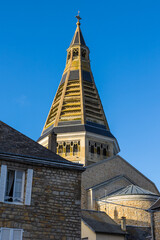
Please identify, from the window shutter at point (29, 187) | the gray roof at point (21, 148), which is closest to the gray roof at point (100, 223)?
the gray roof at point (21, 148)

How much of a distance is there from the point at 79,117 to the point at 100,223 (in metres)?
19.1

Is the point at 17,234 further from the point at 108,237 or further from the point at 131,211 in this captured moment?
the point at 131,211

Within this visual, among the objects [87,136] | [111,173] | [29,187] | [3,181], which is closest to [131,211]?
[111,173]

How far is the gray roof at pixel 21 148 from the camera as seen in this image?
475 inches

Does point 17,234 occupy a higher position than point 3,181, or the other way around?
point 3,181

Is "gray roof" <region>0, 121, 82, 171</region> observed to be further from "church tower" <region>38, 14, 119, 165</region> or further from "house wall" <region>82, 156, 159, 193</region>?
"church tower" <region>38, 14, 119, 165</region>

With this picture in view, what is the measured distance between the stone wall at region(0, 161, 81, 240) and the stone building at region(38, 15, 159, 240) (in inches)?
513

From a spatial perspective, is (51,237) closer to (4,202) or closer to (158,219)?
(4,202)

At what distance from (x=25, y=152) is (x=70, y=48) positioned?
3684 centimetres

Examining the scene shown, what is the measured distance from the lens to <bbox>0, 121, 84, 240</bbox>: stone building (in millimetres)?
11188

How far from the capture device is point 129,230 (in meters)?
21.9

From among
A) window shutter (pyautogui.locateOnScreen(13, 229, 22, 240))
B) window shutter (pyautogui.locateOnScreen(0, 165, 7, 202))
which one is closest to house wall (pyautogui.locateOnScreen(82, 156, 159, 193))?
window shutter (pyautogui.locateOnScreen(0, 165, 7, 202))

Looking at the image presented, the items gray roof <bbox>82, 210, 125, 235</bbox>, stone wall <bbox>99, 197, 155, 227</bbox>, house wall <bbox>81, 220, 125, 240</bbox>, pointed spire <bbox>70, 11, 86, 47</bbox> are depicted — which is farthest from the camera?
pointed spire <bbox>70, 11, 86, 47</bbox>

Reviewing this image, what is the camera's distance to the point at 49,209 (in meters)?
11.7
